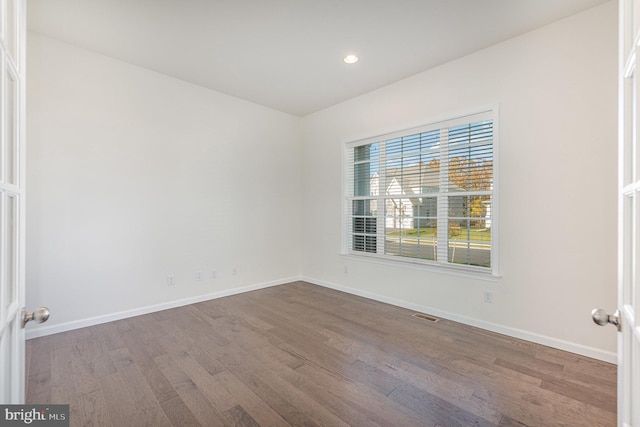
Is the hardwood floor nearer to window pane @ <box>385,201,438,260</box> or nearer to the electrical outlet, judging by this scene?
the electrical outlet

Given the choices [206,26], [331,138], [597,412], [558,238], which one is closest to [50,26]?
[206,26]

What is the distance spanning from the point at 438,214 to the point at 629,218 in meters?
2.63

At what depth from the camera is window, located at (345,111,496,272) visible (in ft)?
10.3

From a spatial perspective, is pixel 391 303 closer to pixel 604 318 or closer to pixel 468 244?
pixel 468 244

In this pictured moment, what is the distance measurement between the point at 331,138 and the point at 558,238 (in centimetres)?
324

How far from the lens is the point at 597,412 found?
5.96 ft

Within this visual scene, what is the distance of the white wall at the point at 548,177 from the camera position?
2422 mm

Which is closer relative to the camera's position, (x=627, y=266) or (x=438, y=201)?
(x=627, y=266)

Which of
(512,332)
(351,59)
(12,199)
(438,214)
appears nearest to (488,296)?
(512,332)

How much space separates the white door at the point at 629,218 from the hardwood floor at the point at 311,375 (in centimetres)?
108

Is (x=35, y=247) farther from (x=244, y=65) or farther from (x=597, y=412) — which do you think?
(x=597, y=412)

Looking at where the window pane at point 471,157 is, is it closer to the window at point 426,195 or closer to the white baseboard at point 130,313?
the window at point 426,195

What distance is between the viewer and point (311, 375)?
2.23 metres

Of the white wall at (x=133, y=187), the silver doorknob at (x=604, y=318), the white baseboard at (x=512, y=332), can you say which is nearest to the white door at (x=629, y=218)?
the silver doorknob at (x=604, y=318)
